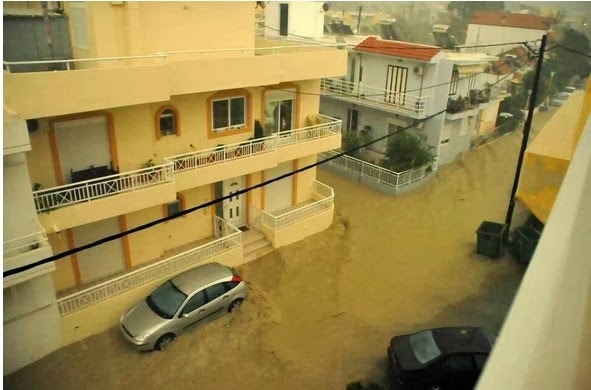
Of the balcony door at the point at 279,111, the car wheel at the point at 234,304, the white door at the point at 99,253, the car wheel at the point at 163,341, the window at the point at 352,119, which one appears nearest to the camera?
the car wheel at the point at 163,341

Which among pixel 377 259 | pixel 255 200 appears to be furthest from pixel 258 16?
pixel 377 259

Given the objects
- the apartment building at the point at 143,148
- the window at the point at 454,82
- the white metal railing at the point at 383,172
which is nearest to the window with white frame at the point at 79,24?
the apartment building at the point at 143,148

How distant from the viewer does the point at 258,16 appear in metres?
28.8

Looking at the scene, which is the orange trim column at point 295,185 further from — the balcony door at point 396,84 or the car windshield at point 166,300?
the balcony door at point 396,84

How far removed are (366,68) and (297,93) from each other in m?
8.79

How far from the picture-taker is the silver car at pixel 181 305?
35.9ft

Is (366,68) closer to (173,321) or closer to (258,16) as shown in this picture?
(258,16)

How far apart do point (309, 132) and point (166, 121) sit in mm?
4982

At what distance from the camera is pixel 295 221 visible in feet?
51.1

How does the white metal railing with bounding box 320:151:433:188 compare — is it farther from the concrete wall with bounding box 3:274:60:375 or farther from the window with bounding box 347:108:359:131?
the concrete wall with bounding box 3:274:60:375

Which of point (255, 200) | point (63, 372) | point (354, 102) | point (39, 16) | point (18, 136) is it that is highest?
point (39, 16)

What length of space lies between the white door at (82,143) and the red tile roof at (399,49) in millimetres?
14414

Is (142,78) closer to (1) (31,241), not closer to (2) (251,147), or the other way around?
(2) (251,147)

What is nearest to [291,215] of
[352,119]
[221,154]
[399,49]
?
[221,154]
